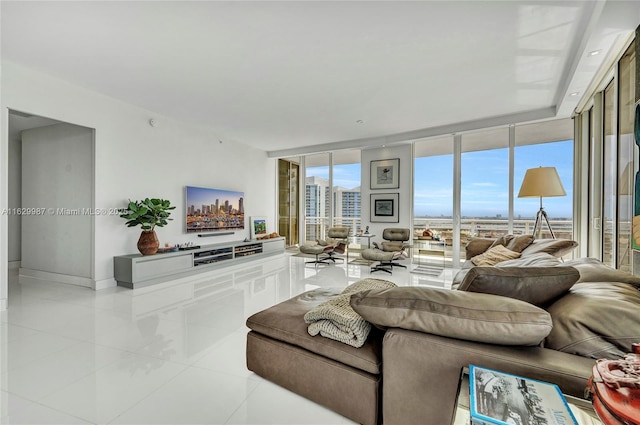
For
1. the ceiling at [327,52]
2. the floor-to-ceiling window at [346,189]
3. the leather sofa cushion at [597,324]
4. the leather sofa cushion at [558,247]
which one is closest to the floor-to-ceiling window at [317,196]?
the floor-to-ceiling window at [346,189]

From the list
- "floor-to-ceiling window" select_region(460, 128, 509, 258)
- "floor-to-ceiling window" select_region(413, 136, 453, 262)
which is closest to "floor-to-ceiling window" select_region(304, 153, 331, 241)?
"floor-to-ceiling window" select_region(413, 136, 453, 262)

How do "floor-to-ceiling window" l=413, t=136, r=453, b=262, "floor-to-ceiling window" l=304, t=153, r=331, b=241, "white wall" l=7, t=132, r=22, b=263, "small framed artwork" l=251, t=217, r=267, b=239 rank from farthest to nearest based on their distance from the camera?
1. "floor-to-ceiling window" l=304, t=153, r=331, b=241
2. "small framed artwork" l=251, t=217, r=267, b=239
3. "floor-to-ceiling window" l=413, t=136, r=453, b=262
4. "white wall" l=7, t=132, r=22, b=263

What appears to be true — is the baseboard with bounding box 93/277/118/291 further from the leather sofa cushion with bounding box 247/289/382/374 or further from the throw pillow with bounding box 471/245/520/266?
the throw pillow with bounding box 471/245/520/266

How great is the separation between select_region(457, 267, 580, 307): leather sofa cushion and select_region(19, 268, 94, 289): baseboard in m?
4.75

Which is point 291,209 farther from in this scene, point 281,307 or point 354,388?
point 354,388

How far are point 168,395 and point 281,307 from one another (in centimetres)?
81

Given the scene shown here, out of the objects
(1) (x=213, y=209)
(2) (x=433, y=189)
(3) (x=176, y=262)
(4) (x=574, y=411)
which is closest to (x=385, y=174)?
(2) (x=433, y=189)

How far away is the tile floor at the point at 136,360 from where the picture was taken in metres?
1.59

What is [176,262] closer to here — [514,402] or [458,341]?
[458,341]

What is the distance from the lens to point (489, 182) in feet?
18.3

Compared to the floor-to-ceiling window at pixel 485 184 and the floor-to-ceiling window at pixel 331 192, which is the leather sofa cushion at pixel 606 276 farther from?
the floor-to-ceiling window at pixel 331 192

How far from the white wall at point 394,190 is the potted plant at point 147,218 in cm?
427

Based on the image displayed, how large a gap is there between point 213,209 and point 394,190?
3.90m

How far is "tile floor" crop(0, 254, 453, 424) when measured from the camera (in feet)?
5.21
